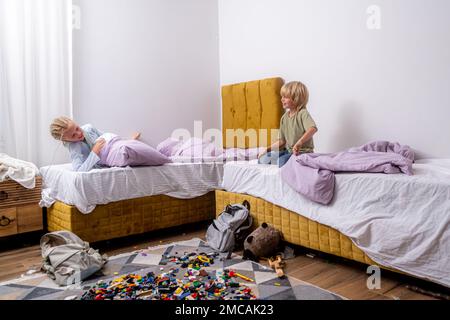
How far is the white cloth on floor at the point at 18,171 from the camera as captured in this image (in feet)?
8.03

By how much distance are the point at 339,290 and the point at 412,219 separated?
475 millimetres

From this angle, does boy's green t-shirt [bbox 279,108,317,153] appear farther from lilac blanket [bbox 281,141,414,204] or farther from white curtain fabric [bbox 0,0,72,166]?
white curtain fabric [bbox 0,0,72,166]

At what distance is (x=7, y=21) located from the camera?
2629mm

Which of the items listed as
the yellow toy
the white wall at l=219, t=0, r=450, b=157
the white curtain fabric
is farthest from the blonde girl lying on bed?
the white wall at l=219, t=0, r=450, b=157

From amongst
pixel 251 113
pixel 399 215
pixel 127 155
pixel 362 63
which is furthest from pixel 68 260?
pixel 362 63

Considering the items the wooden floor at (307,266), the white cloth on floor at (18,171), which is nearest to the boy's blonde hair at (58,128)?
the white cloth on floor at (18,171)

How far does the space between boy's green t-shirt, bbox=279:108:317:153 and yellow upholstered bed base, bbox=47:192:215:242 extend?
2.91ft

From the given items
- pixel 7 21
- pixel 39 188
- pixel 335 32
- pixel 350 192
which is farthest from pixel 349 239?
pixel 7 21

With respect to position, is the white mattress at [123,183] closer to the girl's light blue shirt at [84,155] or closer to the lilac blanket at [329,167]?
the girl's light blue shirt at [84,155]

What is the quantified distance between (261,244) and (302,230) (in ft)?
0.87

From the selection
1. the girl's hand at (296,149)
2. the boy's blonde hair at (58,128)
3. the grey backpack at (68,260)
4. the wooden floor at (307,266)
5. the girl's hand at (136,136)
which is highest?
the boy's blonde hair at (58,128)

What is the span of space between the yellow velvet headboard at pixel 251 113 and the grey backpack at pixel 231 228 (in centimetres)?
94
